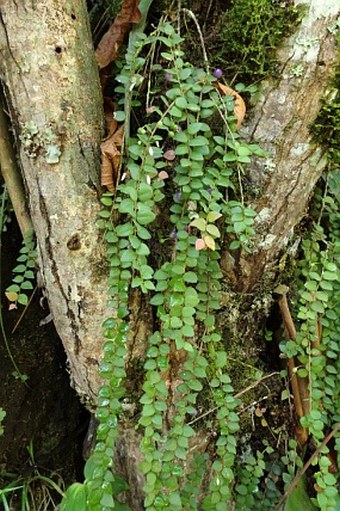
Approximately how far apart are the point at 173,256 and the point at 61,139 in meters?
0.33

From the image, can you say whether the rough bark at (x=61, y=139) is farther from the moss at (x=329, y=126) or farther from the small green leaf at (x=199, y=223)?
the moss at (x=329, y=126)

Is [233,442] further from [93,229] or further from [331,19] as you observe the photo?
[331,19]

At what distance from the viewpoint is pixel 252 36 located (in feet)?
3.79

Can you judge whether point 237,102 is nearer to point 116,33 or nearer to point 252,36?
point 252,36

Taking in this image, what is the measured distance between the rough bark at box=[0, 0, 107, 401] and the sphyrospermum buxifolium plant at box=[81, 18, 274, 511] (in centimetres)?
6

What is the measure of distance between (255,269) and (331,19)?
0.54 meters

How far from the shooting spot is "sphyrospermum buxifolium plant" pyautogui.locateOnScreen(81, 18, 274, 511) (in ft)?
3.46

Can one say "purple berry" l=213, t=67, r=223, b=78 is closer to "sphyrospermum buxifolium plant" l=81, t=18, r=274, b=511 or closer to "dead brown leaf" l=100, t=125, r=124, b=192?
"sphyrospermum buxifolium plant" l=81, t=18, r=274, b=511

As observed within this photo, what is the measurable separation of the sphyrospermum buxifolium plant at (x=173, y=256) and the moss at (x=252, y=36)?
11 centimetres

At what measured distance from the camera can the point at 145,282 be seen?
1.05m

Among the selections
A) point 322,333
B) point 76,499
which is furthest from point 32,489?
point 322,333

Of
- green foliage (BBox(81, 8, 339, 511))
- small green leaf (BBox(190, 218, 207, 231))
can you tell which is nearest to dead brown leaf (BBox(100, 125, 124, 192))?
green foliage (BBox(81, 8, 339, 511))

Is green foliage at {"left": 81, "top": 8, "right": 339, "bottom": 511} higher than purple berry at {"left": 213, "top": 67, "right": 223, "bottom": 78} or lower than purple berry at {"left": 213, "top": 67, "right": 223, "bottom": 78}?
lower

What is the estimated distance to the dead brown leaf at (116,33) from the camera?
117 cm
